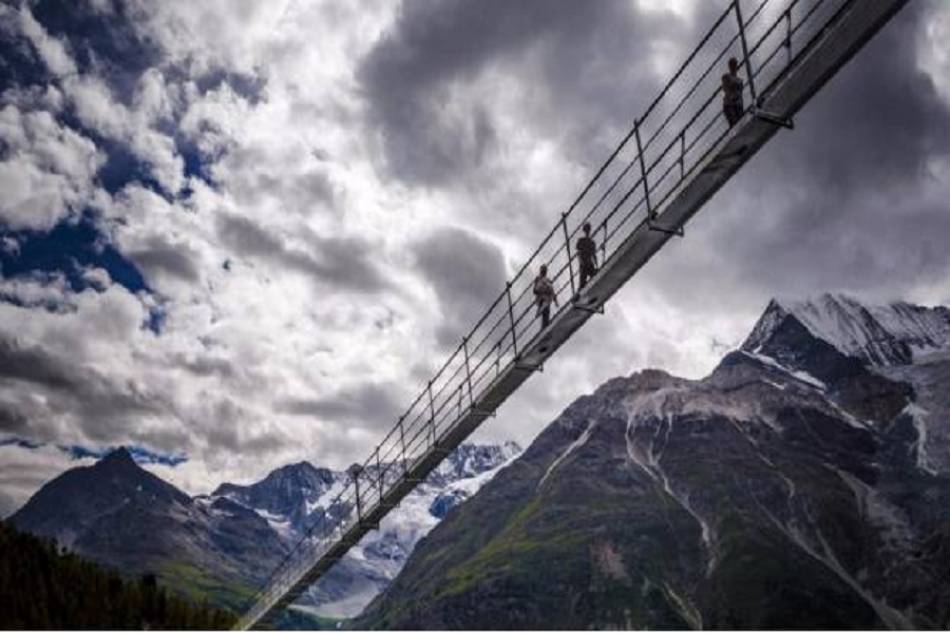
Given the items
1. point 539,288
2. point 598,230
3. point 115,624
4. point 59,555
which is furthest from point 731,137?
point 59,555

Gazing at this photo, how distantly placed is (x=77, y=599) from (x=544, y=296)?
2896cm

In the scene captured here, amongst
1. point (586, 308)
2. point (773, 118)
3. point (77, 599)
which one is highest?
point (773, 118)

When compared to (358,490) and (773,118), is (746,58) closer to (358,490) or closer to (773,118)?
(773,118)

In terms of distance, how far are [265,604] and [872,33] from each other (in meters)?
39.7

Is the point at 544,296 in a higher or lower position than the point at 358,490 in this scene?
higher

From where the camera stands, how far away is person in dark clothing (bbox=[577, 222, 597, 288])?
2616 centimetres

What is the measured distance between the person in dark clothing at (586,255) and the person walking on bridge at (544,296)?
6.33 ft

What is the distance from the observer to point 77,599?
41562 millimetres

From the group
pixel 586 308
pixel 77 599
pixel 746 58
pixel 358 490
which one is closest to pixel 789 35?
pixel 746 58

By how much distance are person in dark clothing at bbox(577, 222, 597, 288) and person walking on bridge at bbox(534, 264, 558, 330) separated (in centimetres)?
193

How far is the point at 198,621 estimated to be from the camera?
1651 inches

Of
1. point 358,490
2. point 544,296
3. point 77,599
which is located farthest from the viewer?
point 77,599

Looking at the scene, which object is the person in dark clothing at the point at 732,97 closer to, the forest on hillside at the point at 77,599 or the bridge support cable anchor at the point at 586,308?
the bridge support cable anchor at the point at 586,308

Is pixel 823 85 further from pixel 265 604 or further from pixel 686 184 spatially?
pixel 265 604
